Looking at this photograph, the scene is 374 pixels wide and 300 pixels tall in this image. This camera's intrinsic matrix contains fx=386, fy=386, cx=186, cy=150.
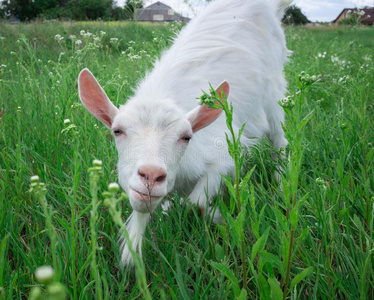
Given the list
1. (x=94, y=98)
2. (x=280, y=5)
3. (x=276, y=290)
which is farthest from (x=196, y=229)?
(x=280, y=5)

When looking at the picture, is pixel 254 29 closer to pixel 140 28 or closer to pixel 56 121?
pixel 56 121

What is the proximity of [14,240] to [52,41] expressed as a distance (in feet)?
29.4

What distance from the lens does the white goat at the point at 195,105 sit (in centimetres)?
201

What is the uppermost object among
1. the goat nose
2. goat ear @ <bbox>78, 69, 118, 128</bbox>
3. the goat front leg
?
goat ear @ <bbox>78, 69, 118, 128</bbox>

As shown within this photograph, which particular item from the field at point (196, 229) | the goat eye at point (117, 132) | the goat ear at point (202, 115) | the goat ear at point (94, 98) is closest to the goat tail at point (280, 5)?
the field at point (196, 229)

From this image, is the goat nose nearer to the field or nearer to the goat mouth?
the goat mouth

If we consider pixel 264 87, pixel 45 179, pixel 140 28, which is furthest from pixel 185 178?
pixel 140 28

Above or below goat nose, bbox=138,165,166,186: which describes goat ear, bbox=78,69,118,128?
above

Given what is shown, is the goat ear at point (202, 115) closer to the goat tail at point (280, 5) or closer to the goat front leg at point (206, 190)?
the goat front leg at point (206, 190)

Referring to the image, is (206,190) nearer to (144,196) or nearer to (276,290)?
(144,196)

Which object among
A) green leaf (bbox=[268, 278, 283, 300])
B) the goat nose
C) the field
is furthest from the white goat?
green leaf (bbox=[268, 278, 283, 300])

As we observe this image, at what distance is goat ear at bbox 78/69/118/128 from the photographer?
2256mm

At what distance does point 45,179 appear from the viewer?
248 centimetres

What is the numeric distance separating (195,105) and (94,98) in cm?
90
